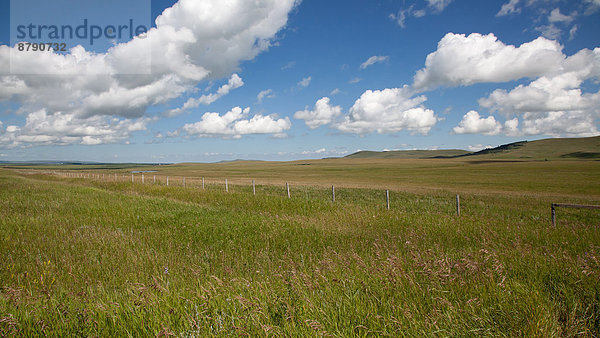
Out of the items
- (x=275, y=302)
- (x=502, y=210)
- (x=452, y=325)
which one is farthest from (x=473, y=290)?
(x=502, y=210)

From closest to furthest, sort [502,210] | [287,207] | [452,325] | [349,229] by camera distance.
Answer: [452,325], [349,229], [287,207], [502,210]

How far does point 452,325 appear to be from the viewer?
300cm

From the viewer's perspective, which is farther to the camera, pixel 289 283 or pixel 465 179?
pixel 465 179

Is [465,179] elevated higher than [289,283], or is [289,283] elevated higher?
[289,283]

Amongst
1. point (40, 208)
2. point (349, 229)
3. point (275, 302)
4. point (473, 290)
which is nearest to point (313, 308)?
point (275, 302)

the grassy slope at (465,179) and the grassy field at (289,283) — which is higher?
the grassy field at (289,283)

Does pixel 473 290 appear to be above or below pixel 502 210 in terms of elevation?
above

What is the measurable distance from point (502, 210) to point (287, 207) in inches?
614

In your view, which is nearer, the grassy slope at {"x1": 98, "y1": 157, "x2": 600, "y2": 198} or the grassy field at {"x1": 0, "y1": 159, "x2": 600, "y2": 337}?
the grassy field at {"x1": 0, "y1": 159, "x2": 600, "y2": 337}

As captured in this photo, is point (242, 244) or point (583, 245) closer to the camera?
point (583, 245)

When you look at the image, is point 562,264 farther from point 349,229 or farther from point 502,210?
point 502,210

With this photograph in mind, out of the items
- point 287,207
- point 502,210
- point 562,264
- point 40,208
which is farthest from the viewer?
point 502,210

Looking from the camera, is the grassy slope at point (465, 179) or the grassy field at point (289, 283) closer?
the grassy field at point (289, 283)

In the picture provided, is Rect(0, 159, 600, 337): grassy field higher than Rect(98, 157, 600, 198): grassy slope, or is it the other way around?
Rect(0, 159, 600, 337): grassy field
